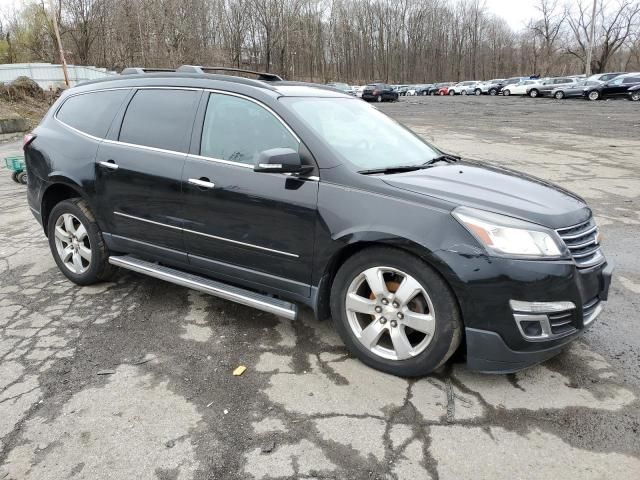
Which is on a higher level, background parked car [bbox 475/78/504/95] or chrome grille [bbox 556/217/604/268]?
background parked car [bbox 475/78/504/95]

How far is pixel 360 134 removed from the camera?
375 cm

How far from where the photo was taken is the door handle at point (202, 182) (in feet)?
11.6

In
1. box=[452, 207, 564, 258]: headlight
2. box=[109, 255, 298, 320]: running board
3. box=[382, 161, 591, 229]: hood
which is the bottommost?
box=[109, 255, 298, 320]: running board

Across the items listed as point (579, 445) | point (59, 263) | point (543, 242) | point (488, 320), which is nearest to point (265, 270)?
point (488, 320)

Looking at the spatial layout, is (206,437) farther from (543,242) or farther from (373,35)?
(373,35)

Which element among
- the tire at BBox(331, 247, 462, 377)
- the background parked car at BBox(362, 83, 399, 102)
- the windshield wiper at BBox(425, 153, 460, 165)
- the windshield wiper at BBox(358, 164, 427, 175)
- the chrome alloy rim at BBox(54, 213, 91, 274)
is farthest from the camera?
the background parked car at BBox(362, 83, 399, 102)

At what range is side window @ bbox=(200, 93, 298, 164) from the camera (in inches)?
135

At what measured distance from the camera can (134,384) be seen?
306 cm

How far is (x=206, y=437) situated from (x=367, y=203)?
157 centimetres

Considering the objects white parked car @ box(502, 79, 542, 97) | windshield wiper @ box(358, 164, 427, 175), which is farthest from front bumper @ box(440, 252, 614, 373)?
white parked car @ box(502, 79, 542, 97)

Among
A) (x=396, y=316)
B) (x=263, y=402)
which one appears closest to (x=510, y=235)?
(x=396, y=316)

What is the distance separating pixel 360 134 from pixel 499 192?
114 centimetres

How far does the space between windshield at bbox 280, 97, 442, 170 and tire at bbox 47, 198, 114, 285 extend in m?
2.16

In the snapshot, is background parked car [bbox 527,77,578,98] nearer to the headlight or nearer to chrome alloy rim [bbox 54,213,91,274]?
the headlight
